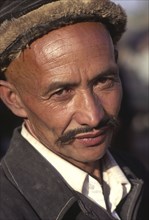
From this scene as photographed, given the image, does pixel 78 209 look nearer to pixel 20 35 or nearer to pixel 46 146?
pixel 46 146

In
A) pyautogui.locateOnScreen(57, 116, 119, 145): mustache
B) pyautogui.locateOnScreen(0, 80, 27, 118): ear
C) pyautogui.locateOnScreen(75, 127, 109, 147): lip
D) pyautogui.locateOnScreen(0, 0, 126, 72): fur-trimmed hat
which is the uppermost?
pyautogui.locateOnScreen(0, 0, 126, 72): fur-trimmed hat

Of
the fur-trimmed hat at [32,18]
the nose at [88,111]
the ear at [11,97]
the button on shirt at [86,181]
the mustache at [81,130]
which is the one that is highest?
the fur-trimmed hat at [32,18]

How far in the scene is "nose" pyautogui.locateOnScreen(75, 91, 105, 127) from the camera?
239 cm

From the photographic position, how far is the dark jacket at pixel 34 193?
2.31 m

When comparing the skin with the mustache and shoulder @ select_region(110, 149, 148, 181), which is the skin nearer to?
the mustache

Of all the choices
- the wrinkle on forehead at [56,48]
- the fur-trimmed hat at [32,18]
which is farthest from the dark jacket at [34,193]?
the fur-trimmed hat at [32,18]

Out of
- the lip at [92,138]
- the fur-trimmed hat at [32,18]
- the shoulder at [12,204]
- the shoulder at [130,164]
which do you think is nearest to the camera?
the shoulder at [12,204]

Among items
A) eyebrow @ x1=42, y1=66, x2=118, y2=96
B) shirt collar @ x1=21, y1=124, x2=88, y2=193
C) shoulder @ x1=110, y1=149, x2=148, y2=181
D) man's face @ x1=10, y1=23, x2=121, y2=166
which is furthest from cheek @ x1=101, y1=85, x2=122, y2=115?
shoulder @ x1=110, y1=149, x2=148, y2=181

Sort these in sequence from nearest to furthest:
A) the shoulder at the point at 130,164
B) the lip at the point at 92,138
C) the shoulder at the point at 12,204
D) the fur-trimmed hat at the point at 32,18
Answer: the shoulder at the point at 12,204
the fur-trimmed hat at the point at 32,18
the lip at the point at 92,138
the shoulder at the point at 130,164

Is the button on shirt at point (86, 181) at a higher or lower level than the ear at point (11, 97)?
lower

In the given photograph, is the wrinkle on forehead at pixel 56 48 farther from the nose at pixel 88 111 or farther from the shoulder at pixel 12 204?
the shoulder at pixel 12 204

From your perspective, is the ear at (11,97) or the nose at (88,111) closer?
the nose at (88,111)

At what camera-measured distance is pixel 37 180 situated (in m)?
2.44

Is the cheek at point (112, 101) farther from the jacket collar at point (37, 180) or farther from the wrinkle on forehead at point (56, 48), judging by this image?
the jacket collar at point (37, 180)
